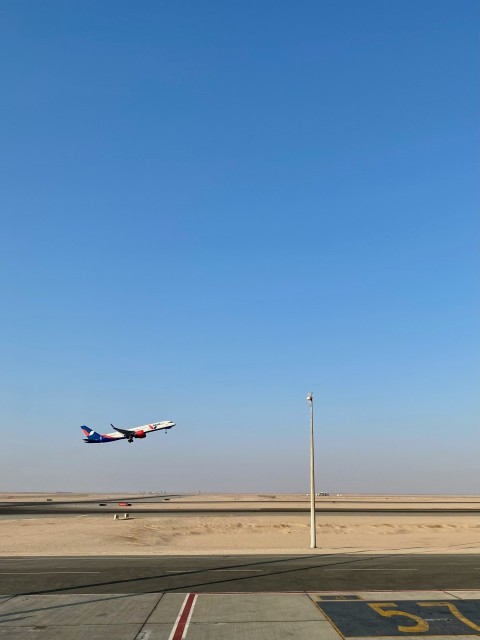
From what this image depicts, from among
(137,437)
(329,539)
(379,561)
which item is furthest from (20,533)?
(137,437)

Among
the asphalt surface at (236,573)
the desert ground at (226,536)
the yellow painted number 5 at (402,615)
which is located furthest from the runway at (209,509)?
the yellow painted number 5 at (402,615)

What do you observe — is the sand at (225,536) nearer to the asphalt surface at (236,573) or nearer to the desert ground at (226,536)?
the desert ground at (226,536)

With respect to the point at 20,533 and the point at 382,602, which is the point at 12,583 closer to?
the point at 382,602

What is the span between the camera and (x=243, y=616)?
18531 mm

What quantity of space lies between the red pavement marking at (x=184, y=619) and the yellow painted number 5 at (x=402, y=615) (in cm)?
704

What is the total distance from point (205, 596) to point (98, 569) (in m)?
10.9

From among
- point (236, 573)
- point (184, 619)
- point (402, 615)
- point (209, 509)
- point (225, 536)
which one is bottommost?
point (209, 509)

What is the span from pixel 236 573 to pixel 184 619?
1070 cm

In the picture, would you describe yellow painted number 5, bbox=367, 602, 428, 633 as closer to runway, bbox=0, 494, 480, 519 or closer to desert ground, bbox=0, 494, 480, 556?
desert ground, bbox=0, 494, 480, 556

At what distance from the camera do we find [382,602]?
2069 cm

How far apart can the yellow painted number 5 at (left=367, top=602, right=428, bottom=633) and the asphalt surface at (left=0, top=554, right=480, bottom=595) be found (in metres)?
3.44

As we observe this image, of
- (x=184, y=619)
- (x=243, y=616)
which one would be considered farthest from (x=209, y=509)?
(x=184, y=619)

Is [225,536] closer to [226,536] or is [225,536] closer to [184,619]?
[226,536]

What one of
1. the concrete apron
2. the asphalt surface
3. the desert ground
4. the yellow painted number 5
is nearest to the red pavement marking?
the concrete apron
